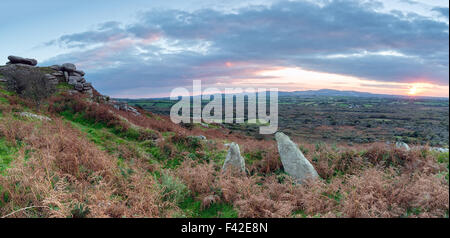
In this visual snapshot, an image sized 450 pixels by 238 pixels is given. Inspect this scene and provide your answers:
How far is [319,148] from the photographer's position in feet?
35.9

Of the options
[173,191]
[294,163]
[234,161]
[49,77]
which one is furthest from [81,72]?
[294,163]

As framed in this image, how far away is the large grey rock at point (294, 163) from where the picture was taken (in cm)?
814

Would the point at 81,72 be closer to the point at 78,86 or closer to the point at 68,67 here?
the point at 68,67

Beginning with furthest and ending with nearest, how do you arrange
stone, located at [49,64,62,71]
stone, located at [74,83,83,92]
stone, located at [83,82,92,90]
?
stone, located at [49,64,62,71]
stone, located at [83,82,92,90]
stone, located at [74,83,83,92]

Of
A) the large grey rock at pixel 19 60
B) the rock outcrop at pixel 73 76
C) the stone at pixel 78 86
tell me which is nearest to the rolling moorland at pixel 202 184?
the stone at pixel 78 86

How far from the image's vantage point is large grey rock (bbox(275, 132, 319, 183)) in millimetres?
8141

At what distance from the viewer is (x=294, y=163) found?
846 centimetres

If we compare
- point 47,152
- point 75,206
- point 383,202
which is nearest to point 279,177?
point 383,202

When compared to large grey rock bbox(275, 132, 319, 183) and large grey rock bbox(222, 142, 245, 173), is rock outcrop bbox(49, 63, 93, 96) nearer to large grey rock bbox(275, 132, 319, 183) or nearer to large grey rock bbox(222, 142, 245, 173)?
large grey rock bbox(222, 142, 245, 173)

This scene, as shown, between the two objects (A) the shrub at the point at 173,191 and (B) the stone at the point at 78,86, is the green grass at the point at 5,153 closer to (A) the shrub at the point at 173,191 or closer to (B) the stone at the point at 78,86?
(A) the shrub at the point at 173,191

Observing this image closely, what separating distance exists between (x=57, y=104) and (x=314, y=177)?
23.0 metres

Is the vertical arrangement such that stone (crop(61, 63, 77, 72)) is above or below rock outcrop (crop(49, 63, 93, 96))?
above

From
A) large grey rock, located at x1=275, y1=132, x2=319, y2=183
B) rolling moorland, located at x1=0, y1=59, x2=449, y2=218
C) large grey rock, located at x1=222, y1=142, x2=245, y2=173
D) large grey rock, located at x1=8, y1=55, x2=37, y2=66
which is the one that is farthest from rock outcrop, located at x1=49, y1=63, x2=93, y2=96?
large grey rock, located at x1=275, y1=132, x2=319, y2=183
